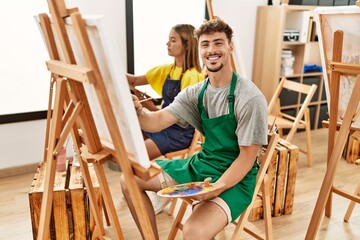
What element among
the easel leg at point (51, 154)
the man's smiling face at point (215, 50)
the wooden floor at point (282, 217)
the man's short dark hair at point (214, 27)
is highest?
the man's short dark hair at point (214, 27)

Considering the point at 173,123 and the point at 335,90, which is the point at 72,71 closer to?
the point at 173,123

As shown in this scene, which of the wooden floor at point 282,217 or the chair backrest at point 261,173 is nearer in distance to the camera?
the chair backrest at point 261,173

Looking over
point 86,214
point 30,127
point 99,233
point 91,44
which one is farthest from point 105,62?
point 30,127

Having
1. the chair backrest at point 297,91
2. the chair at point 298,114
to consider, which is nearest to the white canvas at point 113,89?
the chair at point 298,114

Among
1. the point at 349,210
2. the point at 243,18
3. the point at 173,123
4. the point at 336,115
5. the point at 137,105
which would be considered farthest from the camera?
the point at 243,18

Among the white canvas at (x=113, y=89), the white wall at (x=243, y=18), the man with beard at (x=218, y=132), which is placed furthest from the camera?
the white wall at (x=243, y=18)

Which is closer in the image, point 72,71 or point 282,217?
point 72,71

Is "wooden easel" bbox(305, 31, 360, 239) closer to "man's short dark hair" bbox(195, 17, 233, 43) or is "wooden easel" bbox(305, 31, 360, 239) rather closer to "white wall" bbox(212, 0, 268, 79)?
"man's short dark hair" bbox(195, 17, 233, 43)

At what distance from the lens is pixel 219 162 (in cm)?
169

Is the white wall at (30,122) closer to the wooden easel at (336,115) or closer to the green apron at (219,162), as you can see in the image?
the green apron at (219,162)

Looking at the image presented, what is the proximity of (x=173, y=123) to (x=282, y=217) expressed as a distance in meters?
1.12

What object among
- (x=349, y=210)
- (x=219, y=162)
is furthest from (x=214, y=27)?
(x=349, y=210)

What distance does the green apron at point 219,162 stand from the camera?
1.58 m

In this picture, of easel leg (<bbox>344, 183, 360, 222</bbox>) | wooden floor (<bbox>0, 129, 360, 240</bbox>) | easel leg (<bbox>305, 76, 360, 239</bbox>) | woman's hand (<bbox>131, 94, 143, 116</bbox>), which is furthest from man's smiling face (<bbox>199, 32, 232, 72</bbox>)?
A: easel leg (<bbox>344, 183, 360, 222</bbox>)
